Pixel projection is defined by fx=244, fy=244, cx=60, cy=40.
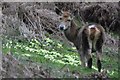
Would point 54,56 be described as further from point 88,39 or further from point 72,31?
point 88,39

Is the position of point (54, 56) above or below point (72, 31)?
below

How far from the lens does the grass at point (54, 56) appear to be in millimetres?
7970

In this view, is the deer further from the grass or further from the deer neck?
the grass

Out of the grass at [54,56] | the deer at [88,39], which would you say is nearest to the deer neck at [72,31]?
the deer at [88,39]

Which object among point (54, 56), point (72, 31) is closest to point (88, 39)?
point (72, 31)

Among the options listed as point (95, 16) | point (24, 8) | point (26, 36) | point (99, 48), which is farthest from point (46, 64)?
point (95, 16)

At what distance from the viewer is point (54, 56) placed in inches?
370

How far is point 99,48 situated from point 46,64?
185 centimetres

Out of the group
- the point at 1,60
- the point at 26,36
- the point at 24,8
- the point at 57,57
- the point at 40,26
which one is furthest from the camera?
the point at 24,8

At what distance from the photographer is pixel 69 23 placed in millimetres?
8656

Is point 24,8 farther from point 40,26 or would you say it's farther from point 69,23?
point 69,23

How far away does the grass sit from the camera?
7.97 m

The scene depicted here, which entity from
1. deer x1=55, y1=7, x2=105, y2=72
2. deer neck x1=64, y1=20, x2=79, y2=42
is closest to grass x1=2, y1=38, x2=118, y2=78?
deer x1=55, y1=7, x2=105, y2=72

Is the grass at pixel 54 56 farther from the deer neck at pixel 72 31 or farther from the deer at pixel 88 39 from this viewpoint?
the deer neck at pixel 72 31
